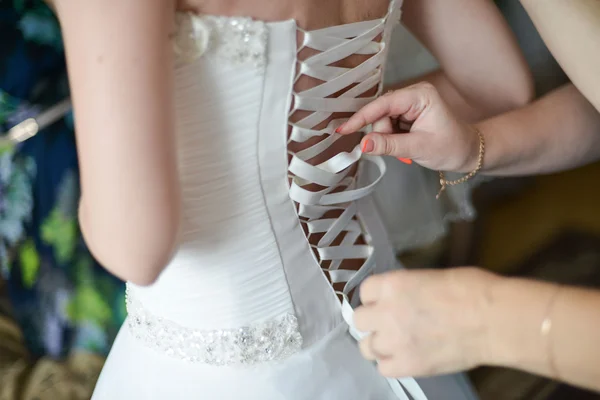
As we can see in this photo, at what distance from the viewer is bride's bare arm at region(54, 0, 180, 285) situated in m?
0.44

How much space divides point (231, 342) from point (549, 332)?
13.3 inches

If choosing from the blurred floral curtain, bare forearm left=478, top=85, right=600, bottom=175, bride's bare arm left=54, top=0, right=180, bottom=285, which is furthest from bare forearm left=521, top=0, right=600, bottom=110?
the blurred floral curtain

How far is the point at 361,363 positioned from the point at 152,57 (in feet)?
1.46

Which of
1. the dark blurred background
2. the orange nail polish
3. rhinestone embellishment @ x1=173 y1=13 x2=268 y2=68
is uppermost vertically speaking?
rhinestone embellishment @ x1=173 y1=13 x2=268 y2=68

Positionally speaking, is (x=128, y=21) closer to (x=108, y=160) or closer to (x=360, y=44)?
(x=108, y=160)

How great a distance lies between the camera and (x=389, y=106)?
660mm

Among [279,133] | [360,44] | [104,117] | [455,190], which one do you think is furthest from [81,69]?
[455,190]

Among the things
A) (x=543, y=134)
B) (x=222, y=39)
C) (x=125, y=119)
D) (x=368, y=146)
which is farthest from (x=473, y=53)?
(x=125, y=119)

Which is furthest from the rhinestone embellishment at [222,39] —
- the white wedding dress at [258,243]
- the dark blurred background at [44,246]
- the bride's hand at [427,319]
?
the dark blurred background at [44,246]

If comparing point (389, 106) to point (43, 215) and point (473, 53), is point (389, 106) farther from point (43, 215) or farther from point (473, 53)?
point (43, 215)

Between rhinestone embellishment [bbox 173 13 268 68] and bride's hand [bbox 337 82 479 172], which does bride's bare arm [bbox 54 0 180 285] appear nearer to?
rhinestone embellishment [bbox 173 13 268 68]

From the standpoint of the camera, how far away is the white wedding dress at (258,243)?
56cm

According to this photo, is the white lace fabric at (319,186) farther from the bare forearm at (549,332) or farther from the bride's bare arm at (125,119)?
the bare forearm at (549,332)

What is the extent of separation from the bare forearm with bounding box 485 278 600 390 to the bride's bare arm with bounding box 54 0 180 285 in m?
0.30
